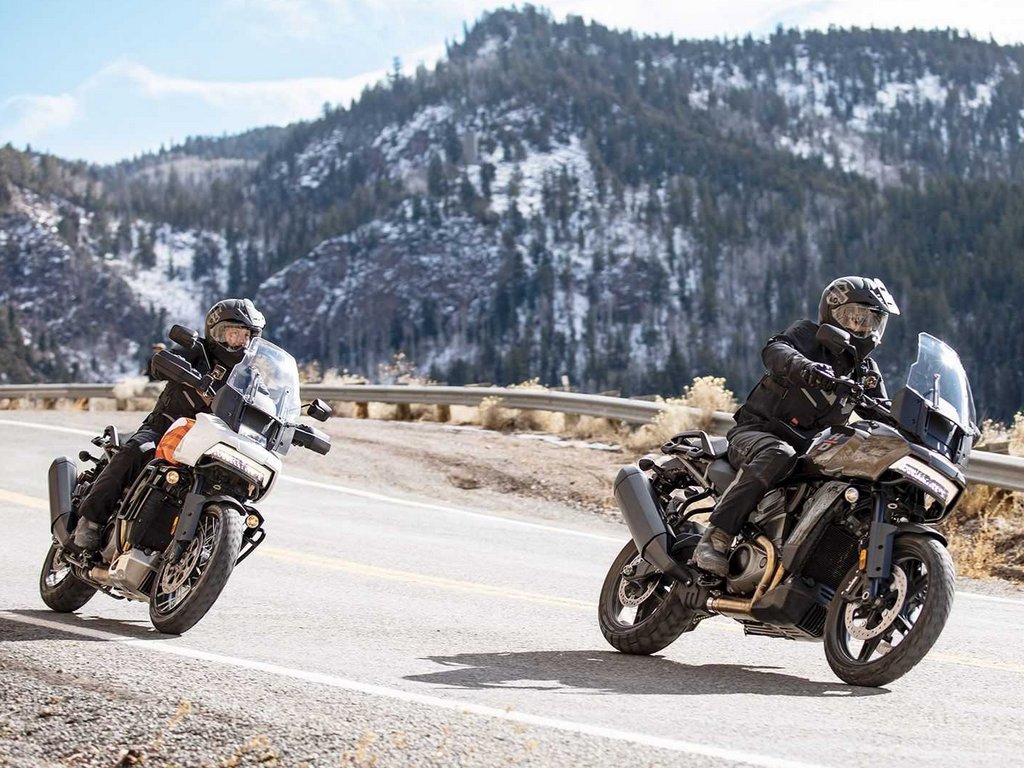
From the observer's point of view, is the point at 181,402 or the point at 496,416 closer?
the point at 181,402

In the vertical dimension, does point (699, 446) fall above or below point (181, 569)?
above

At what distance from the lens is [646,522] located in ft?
25.8

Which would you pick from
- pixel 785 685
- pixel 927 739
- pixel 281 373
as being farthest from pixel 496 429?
pixel 927 739

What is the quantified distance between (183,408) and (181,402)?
0.14ft

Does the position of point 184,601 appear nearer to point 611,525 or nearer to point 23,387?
point 611,525

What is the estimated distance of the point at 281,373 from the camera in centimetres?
844

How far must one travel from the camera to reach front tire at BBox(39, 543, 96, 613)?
882cm

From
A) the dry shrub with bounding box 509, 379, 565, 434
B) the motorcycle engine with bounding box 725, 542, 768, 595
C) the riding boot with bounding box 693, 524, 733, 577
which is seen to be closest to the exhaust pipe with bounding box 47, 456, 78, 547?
the riding boot with bounding box 693, 524, 733, 577

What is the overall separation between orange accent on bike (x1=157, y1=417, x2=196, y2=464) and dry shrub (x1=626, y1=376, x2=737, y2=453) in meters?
10.2

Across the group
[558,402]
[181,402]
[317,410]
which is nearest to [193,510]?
[181,402]

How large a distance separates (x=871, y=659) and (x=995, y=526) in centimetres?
→ 723

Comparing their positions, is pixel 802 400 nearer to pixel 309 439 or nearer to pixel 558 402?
pixel 309 439

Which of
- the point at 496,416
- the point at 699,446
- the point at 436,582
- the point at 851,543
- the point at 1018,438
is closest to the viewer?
the point at 851,543

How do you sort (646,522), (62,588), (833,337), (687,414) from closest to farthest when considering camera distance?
(833,337)
(646,522)
(62,588)
(687,414)
